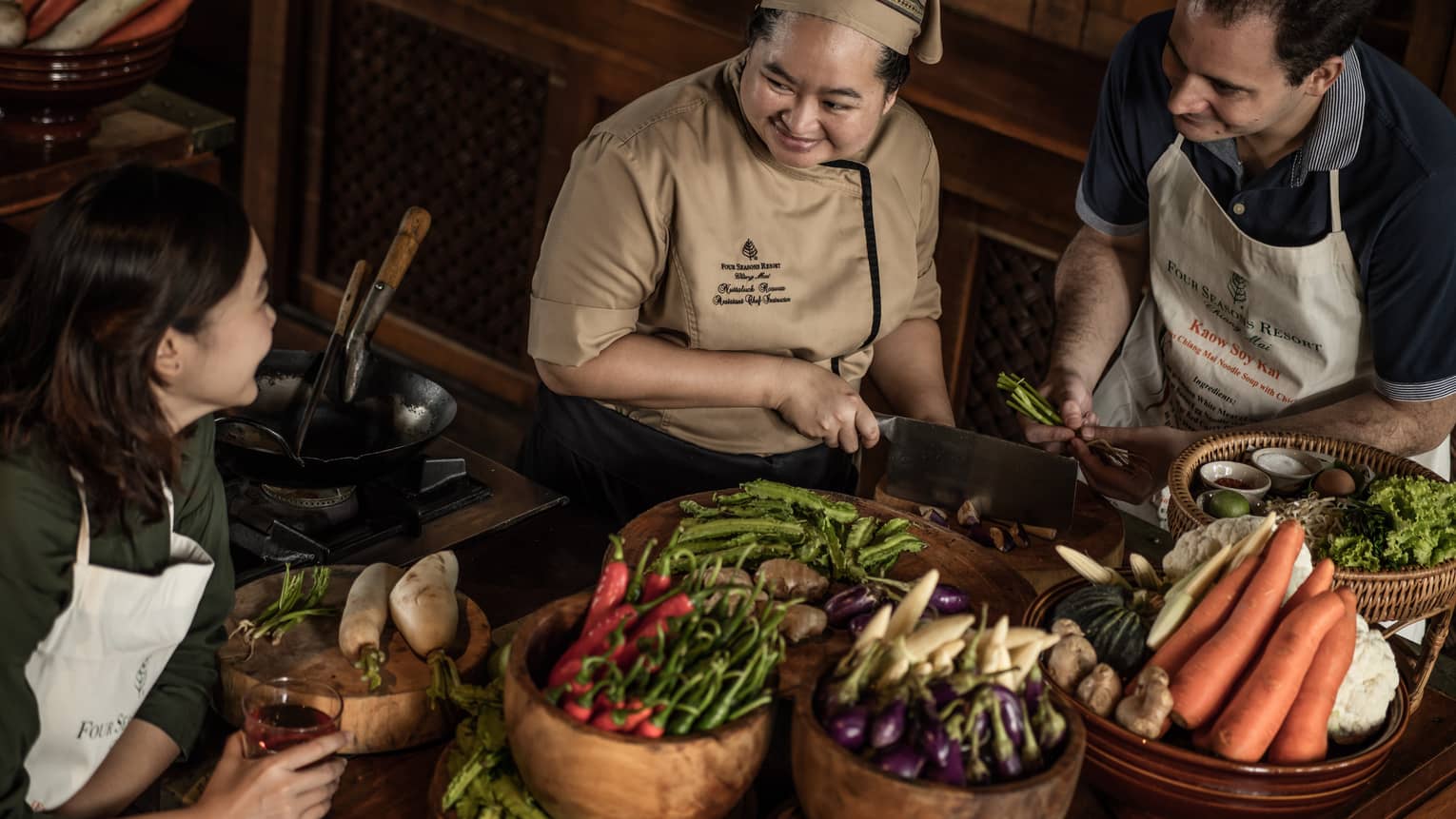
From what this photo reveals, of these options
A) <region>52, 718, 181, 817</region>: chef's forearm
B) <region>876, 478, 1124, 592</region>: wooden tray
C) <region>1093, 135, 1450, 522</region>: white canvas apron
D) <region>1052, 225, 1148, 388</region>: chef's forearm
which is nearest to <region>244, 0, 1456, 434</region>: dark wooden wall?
<region>1052, 225, 1148, 388</region>: chef's forearm

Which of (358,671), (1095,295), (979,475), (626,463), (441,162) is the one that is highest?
(1095,295)

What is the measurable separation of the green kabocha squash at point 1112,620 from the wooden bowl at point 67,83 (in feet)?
8.28

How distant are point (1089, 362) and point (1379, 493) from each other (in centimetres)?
85

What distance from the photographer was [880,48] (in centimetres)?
215

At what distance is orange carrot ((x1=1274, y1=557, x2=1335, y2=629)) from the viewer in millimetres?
1727

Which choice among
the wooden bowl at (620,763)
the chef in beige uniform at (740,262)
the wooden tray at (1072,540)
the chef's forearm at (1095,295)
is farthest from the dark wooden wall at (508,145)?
the wooden bowl at (620,763)

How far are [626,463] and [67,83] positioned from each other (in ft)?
5.57

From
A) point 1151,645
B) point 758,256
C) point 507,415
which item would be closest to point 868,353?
point 758,256

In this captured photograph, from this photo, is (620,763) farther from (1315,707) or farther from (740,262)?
(740,262)

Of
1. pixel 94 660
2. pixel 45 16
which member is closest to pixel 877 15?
pixel 94 660

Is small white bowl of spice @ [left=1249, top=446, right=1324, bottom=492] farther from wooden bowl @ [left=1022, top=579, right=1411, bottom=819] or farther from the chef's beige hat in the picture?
the chef's beige hat

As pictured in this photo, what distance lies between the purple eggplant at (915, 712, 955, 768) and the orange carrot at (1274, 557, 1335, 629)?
0.50 metres

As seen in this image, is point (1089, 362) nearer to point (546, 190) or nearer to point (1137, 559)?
point (1137, 559)

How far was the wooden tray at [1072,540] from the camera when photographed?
2227 mm
